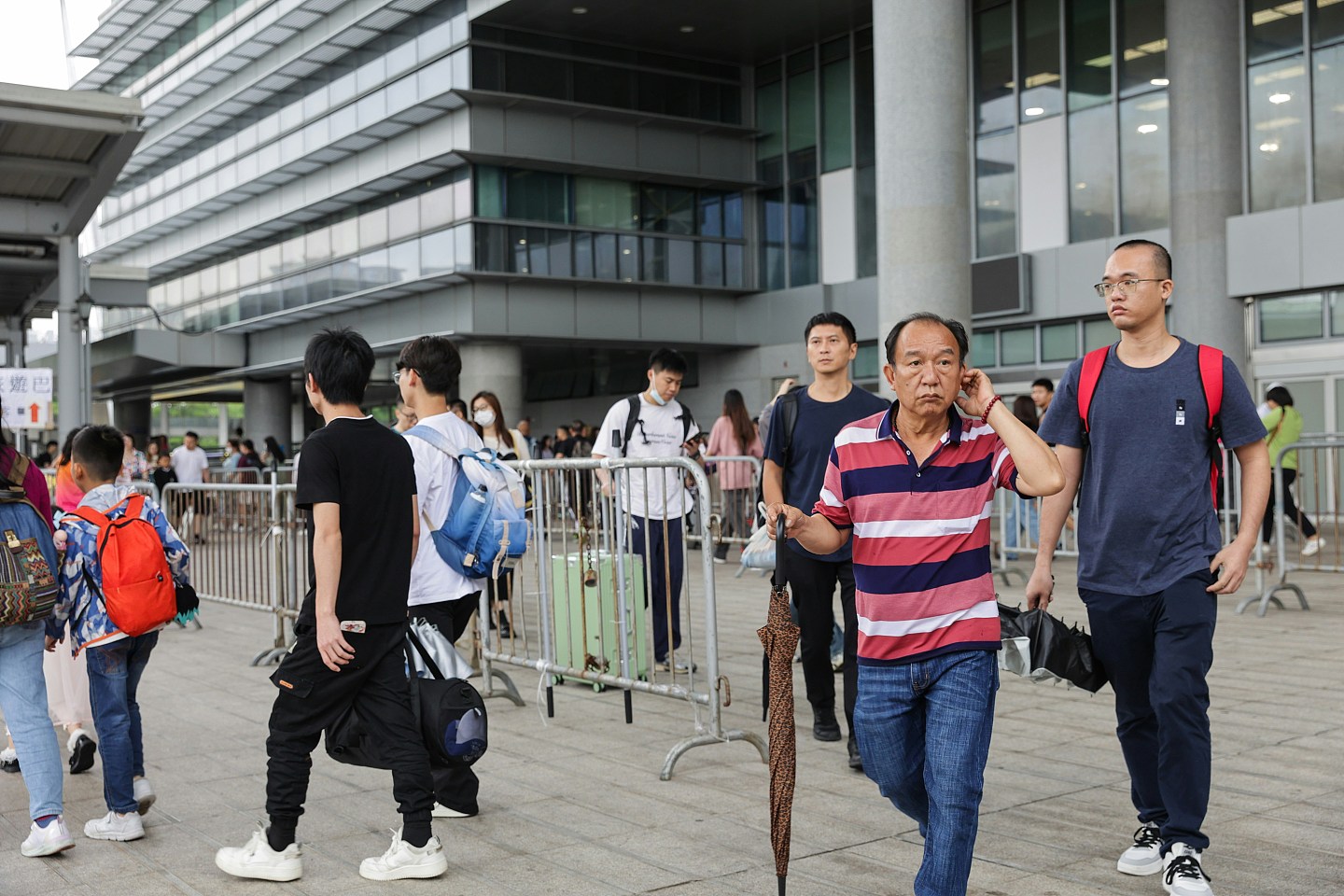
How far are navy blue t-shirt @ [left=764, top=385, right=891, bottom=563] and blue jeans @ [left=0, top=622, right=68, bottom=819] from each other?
305cm

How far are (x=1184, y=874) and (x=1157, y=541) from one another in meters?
0.99

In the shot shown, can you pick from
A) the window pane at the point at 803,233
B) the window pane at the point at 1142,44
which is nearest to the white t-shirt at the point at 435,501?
the window pane at the point at 1142,44

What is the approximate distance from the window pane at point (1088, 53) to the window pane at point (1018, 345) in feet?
13.9

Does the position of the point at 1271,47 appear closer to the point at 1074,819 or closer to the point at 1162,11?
the point at 1162,11

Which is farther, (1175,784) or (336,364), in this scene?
(336,364)

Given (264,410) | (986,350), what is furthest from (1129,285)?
(264,410)

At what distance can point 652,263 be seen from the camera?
28.8m

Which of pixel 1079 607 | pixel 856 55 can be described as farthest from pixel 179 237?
pixel 1079 607

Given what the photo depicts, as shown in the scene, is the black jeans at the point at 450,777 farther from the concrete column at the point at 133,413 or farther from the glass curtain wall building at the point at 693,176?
the concrete column at the point at 133,413

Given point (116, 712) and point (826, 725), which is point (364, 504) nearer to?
point (116, 712)

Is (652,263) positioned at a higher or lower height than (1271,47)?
lower

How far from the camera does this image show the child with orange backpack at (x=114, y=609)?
481cm

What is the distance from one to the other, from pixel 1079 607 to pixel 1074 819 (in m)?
6.30

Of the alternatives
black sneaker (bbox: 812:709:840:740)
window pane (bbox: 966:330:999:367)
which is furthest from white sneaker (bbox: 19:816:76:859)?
window pane (bbox: 966:330:999:367)
